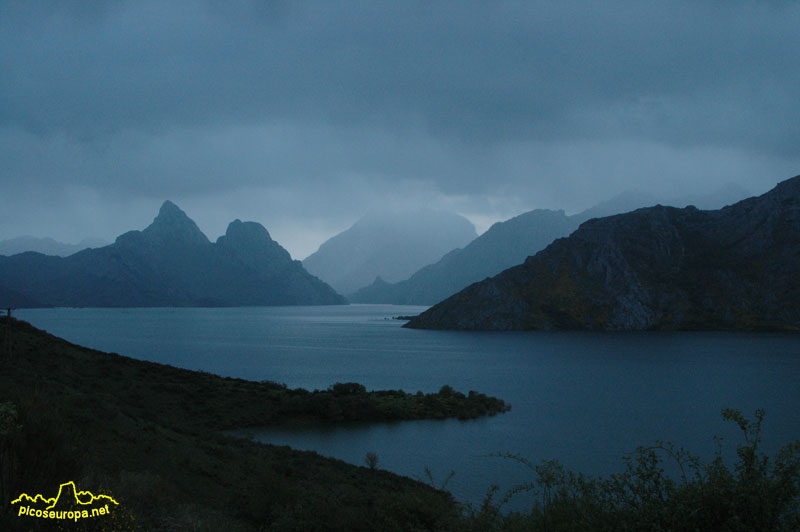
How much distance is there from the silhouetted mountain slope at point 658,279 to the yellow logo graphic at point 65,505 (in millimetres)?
157584

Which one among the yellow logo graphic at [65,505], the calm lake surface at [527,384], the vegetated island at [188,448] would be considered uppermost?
the yellow logo graphic at [65,505]

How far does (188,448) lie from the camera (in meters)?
22.4

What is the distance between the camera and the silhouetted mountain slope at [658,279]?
15000 cm

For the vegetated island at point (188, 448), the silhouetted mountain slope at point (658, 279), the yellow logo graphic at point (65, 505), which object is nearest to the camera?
the yellow logo graphic at point (65, 505)

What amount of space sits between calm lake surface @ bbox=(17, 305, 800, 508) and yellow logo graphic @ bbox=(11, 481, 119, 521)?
2027 centimetres

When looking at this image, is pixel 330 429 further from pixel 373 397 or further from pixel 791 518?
pixel 791 518

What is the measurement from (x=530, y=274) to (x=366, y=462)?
153 meters

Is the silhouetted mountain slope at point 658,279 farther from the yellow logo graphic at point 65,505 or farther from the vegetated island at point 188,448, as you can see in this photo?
the yellow logo graphic at point 65,505

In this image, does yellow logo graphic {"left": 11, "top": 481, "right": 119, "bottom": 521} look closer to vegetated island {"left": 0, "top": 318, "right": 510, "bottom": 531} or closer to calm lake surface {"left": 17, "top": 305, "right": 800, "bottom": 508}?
vegetated island {"left": 0, "top": 318, "right": 510, "bottom": 531}

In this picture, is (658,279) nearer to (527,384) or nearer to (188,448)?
(527,384)

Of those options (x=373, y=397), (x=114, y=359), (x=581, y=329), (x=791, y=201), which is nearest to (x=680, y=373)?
(x=373, y=397)

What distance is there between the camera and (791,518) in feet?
23.7

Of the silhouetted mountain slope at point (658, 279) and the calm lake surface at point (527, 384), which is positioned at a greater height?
the silhouetted mountain slope at point (658, 279)

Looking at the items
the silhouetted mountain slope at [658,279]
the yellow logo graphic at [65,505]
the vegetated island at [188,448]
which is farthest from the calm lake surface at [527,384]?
the silhouetted mountain slope at [658,279]
